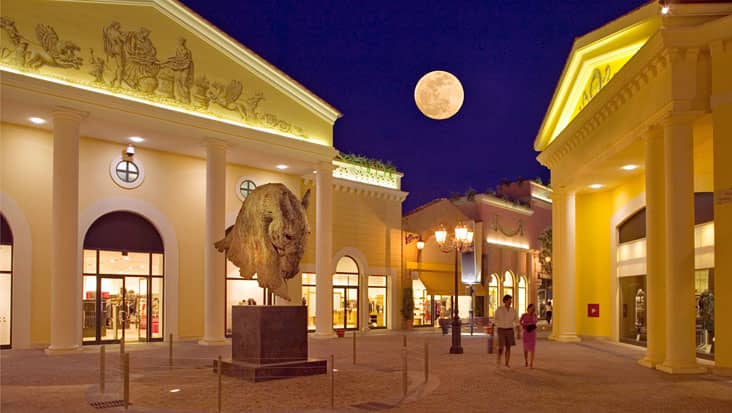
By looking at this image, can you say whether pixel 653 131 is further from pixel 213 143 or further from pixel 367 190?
pixel 367 190

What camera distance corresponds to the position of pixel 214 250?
78.9ft

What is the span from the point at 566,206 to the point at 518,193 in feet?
79.4

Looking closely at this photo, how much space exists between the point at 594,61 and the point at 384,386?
13.0 m

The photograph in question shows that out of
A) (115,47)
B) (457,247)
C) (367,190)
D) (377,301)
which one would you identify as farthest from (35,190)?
(377,301)

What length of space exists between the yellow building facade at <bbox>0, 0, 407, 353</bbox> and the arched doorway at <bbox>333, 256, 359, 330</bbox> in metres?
1.61

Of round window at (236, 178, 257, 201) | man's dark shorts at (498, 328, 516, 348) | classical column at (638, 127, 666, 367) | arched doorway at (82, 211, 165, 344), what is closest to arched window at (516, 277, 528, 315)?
round window at (236, 178, 257, 201)

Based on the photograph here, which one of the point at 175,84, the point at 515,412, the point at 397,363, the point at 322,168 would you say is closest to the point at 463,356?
the point at 397,363

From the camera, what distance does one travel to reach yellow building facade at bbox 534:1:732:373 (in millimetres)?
14930

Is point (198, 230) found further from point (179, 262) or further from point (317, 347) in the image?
point (317, 347)

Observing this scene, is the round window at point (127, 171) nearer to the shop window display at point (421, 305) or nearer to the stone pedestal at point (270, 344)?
the stone pedestal at point (270, 344)

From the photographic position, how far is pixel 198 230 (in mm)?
26875

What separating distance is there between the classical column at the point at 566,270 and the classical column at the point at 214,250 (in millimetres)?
11868

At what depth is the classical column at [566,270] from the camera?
83.1 feet

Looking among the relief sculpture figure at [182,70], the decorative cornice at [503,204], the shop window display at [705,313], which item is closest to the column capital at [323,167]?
the relief sculpture figure at [182,70]
